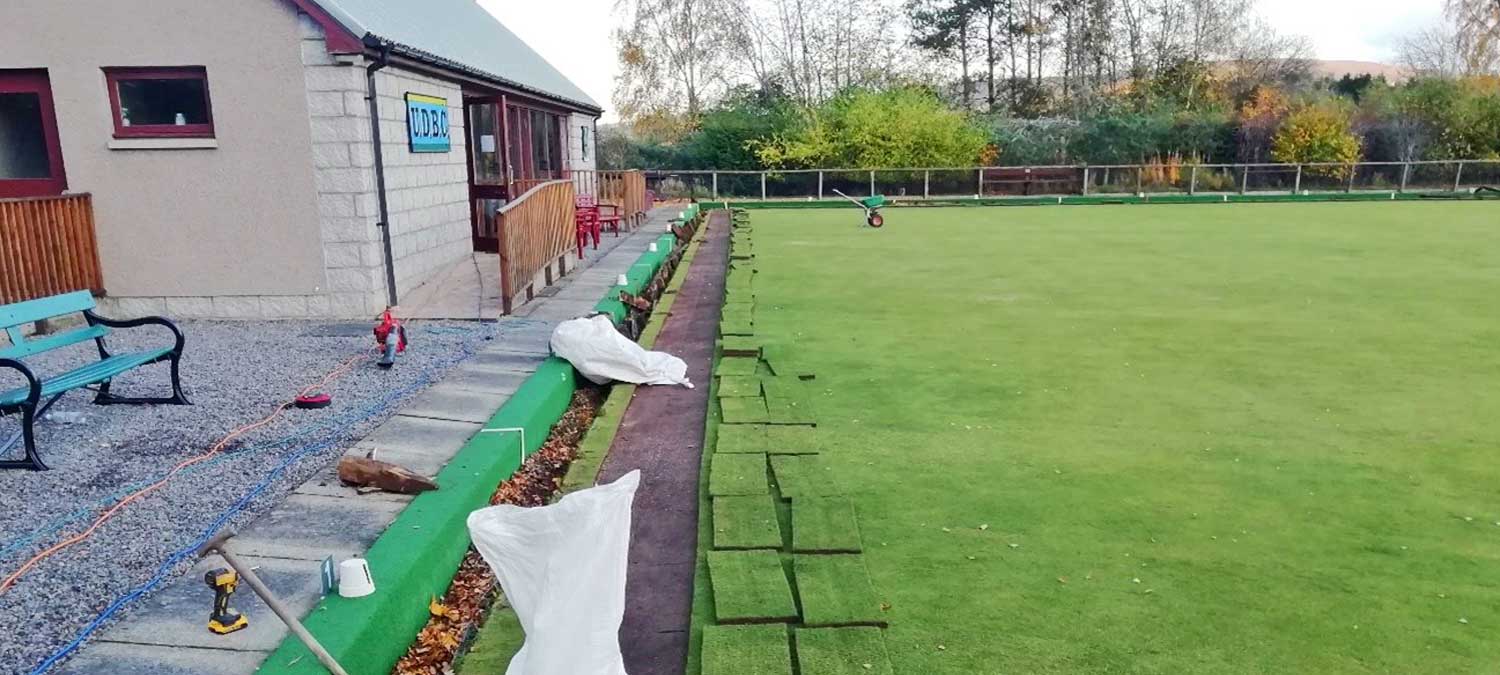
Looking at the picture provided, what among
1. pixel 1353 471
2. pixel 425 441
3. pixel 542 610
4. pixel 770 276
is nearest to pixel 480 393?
pixel 425 441

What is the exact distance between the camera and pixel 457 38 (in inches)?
476

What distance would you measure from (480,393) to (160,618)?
282 centimetres

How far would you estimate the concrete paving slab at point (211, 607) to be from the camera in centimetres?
291

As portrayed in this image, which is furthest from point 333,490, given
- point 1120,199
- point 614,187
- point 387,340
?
point 1120,199

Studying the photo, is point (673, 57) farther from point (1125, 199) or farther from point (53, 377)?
point (53, 377)

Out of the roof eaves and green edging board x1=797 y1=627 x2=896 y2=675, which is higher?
the roof eaves

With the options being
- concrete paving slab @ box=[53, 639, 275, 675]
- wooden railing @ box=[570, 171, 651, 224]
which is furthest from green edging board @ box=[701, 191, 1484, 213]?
concrete paving slab @ box=[53, 639, 275, 675]

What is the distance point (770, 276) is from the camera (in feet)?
39.5

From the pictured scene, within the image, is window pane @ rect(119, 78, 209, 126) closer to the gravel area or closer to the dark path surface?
the gravel area

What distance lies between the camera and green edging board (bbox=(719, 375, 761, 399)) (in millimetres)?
6090

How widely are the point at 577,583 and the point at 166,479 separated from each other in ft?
9.46

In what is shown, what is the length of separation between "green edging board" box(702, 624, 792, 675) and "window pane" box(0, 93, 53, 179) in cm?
819

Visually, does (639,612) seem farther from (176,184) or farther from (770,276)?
(770,276)

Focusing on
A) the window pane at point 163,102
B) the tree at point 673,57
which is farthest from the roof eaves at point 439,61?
the tree at point 673,57
